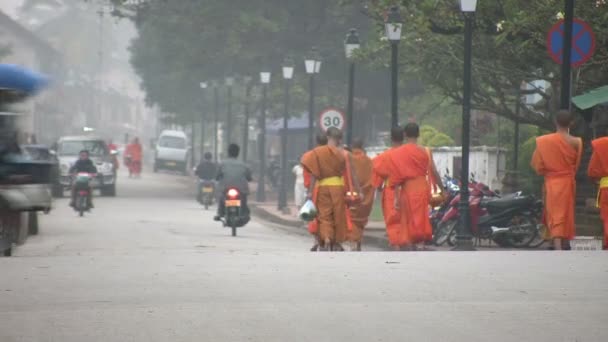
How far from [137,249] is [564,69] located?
6292mm

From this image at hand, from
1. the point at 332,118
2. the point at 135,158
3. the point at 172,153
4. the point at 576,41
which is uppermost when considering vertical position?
the point at 576,41

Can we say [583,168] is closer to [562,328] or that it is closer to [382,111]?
[562,328]

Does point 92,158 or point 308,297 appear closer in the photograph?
point 308,297

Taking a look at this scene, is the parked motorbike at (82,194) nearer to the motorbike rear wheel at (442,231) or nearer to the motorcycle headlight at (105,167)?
the motorbike rear wheel at (442,231)

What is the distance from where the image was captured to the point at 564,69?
61.2 feet

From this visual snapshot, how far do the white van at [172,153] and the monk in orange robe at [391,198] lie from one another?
5923 cm

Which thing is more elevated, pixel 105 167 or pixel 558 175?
pixel 558 175

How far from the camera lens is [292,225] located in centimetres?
3256

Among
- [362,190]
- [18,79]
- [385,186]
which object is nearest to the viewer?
[18,79]

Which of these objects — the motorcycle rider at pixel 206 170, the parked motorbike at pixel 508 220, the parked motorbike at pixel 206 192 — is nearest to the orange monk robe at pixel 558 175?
the parked motorbike at pixel 508 220

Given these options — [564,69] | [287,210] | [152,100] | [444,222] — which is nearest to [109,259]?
[564,69]

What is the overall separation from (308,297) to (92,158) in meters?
33.5

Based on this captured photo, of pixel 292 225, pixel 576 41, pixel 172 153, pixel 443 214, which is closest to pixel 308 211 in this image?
pixel 576 41

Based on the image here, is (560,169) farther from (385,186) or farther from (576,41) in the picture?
(385,186)
